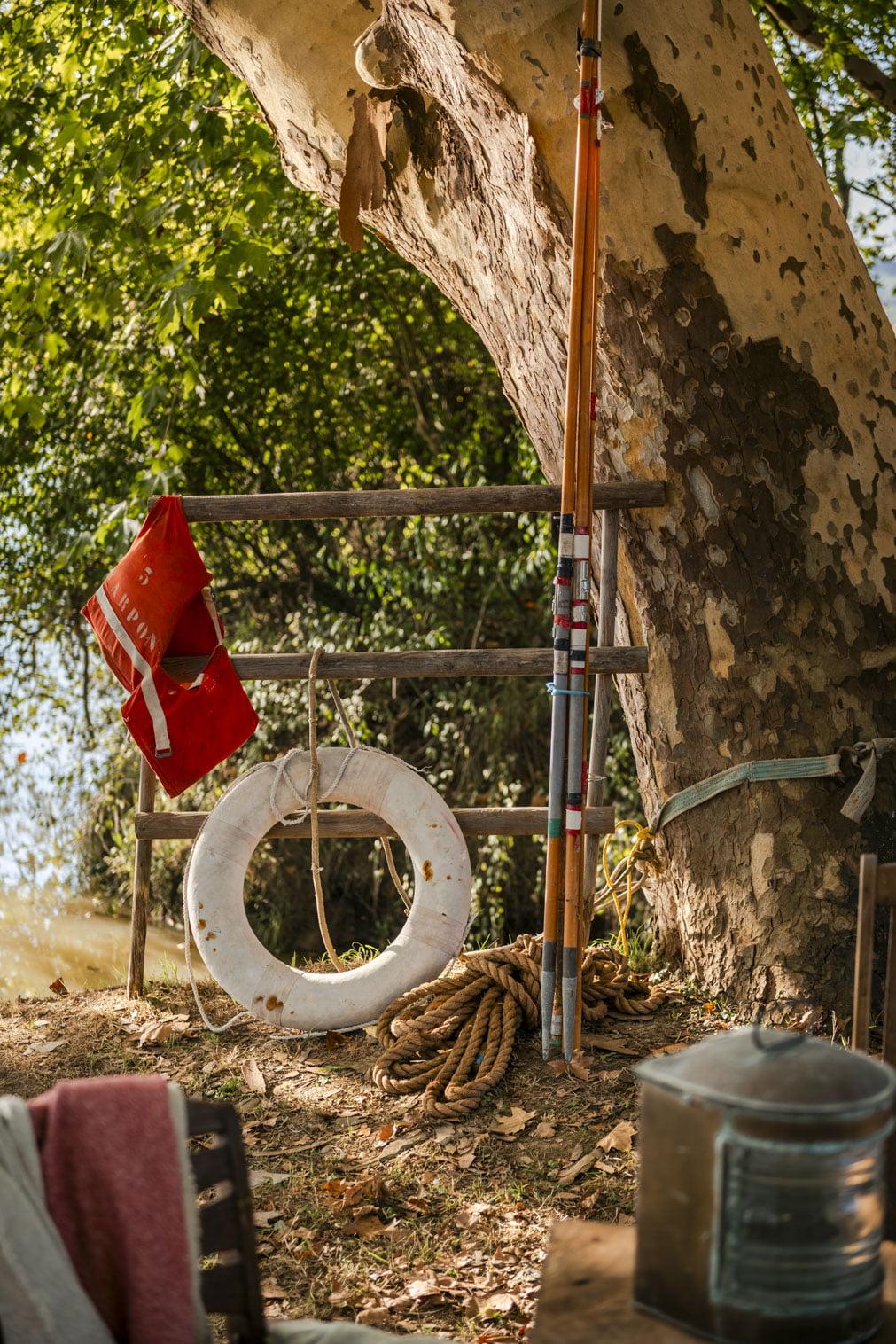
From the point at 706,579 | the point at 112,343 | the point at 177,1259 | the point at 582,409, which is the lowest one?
the point at 177,1259

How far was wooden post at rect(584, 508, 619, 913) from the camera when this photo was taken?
11.9 feet

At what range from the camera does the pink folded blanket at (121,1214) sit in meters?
1.33

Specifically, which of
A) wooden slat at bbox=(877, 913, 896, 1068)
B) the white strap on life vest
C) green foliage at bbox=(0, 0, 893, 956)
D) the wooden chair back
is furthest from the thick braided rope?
green foliage at bbox=(0, 0, 893, 956)

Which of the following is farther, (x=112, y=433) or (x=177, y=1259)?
(x=112, y=433)

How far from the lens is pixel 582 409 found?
A: 10.9ft

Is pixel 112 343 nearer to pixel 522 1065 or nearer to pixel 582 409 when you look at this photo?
pixel 582 409

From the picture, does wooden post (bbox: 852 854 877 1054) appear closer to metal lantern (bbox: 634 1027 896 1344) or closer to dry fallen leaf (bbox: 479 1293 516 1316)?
metal lantern (bbox: 634 1027 896 1344)

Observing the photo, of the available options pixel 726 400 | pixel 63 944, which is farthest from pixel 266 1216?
pixel 63 944

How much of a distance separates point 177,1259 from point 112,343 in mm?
7427

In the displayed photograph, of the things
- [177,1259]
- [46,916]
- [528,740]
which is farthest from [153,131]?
[177,1259]

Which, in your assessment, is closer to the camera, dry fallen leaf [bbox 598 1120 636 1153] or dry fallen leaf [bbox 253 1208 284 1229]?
dry fallen leaf [bbox 253 1208 284 1229]

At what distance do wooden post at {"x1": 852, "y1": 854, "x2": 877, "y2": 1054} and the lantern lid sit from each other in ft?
1.21

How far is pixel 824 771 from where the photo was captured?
338cm

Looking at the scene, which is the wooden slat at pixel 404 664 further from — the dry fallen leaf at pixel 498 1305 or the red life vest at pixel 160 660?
the dry fallen leaf at pixel 498 1305
